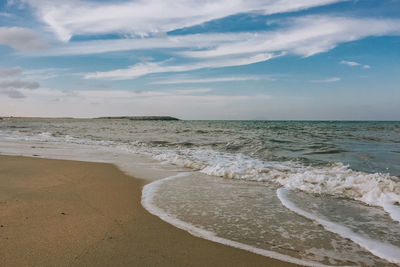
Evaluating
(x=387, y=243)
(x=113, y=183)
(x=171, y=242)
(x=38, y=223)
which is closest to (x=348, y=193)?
(x=387, y=243)

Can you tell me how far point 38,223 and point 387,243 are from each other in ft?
14.6

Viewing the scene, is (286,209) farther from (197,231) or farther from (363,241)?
(197,231)

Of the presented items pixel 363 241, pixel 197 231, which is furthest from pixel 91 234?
pixel 363 241

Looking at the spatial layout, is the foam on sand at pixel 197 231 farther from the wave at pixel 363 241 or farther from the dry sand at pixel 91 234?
the wave at pixel 363 241

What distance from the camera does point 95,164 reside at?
929 centimetres

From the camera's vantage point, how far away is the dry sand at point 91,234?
294cm

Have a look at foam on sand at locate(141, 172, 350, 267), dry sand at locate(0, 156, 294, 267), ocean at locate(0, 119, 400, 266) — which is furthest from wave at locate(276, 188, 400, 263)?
dry sand at locate(0, 156, 294, 267)

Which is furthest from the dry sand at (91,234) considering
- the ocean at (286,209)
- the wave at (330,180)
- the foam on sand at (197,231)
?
the wave at (330,180)

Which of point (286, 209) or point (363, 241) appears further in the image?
point (286, 209)

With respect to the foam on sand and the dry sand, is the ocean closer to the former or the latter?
the foam on sand

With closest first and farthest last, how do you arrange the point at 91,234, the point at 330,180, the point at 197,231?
1. the point at 91,234
2. the point at 197,231
3. the point at 330,180

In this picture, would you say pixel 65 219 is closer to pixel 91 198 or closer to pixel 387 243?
pixel 91 198

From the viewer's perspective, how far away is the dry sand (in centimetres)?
294

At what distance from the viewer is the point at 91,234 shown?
3.50 m
